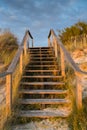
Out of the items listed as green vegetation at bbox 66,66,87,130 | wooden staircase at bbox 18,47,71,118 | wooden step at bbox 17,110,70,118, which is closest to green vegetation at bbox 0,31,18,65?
wooden staircase at bbox 18,47,71,118

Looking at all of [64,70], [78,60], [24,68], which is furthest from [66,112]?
[78,60]

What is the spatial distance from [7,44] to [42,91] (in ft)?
23.8

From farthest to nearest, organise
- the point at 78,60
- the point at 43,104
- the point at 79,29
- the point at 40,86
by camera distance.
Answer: the point at 79,29 → the point at 78,60 → the point at 40,86 → the point at 43,104

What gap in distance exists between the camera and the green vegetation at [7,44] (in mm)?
13233

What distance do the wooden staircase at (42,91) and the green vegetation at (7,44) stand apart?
117 inches

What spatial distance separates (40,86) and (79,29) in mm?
15340

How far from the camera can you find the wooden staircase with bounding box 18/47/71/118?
6.71 meters

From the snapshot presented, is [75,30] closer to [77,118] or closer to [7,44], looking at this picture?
[7,44]

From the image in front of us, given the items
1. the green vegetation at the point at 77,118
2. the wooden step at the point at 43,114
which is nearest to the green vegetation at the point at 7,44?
the wooden step at the point at 43,114

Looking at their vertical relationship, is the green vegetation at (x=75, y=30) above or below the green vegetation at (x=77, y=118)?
above

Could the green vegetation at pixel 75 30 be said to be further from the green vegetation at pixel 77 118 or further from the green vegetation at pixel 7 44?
the green vegetation at pixel 77 118

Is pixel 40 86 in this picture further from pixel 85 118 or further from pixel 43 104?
pixel 85 118

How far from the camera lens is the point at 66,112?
653 cm

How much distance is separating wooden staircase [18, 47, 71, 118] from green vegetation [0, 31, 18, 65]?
9.74 feet
